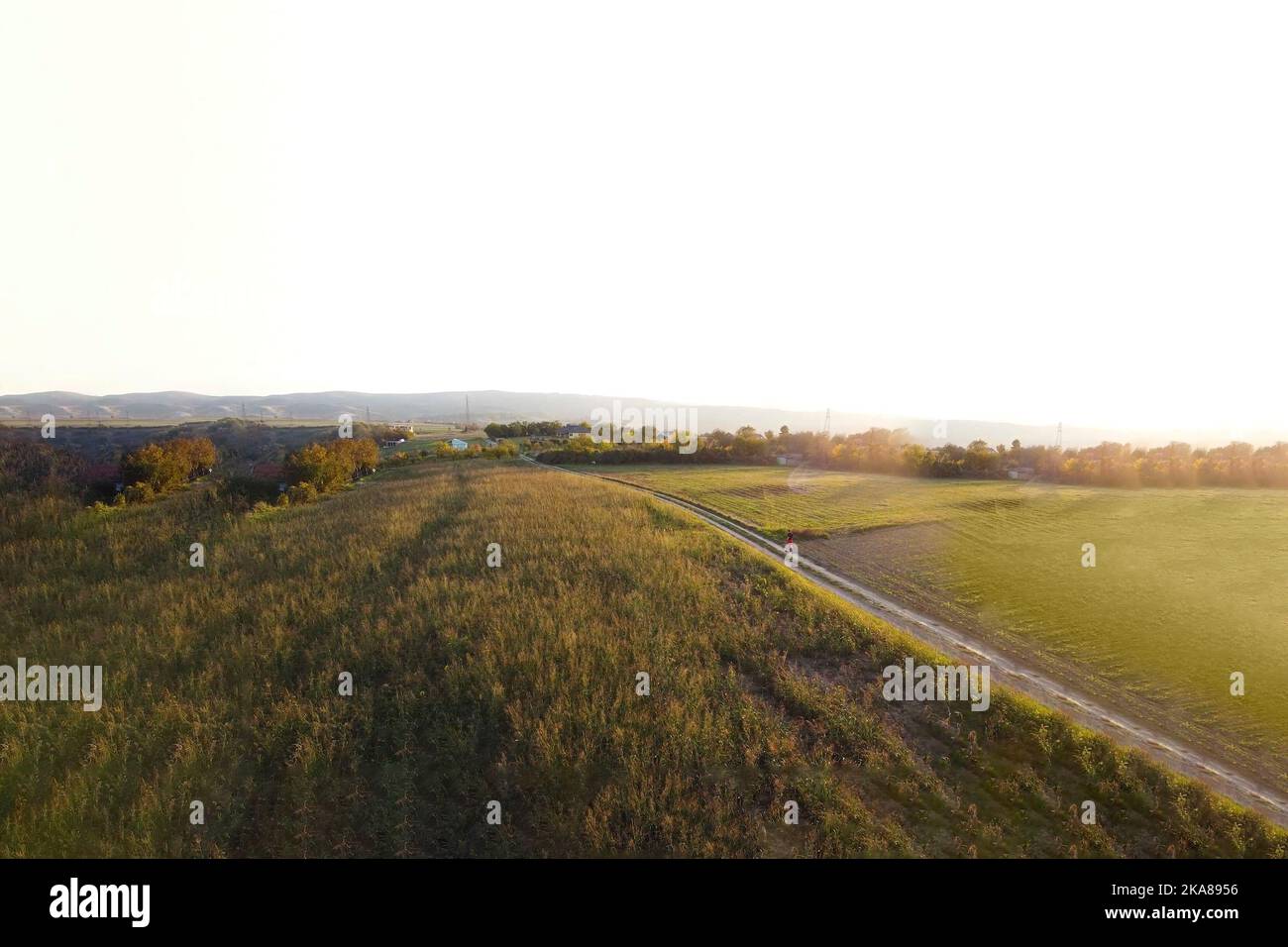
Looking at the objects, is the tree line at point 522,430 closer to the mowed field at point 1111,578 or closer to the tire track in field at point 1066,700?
the mowed field at point 1111,578

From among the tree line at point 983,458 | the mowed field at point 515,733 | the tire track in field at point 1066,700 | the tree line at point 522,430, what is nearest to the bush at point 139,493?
the mowed field at point 515,733

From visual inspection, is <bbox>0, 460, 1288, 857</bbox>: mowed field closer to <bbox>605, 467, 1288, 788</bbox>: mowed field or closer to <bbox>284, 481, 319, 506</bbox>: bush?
<bbox>605, 467, 1288, 788</bbox>: mowed field

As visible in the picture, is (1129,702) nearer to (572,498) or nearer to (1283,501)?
(572,498)

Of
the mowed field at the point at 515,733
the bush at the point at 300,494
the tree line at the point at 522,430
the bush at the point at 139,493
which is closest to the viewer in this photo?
the mowed field at the point at 515,733

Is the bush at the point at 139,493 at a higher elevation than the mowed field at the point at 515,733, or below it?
higher

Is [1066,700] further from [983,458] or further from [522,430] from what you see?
[522,430]

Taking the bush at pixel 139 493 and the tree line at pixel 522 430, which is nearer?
the bush at pixel 139 493

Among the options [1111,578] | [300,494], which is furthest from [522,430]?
[1111,578]

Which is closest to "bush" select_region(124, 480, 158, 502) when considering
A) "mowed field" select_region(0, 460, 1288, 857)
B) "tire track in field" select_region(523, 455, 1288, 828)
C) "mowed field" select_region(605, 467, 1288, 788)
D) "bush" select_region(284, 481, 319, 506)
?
"bush" select_region(284, 481, 319, 506)
